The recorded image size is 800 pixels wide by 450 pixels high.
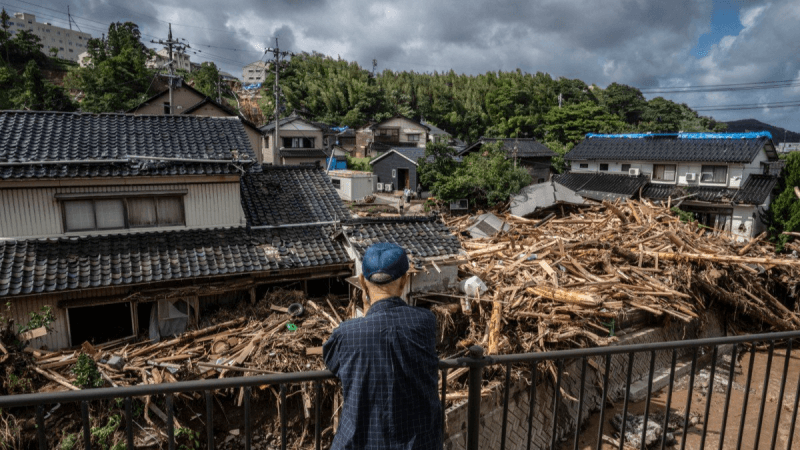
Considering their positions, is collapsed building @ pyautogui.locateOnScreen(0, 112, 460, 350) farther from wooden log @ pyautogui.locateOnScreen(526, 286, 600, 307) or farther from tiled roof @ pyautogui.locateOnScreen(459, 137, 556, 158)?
tiled roof @ pyautogui.locateOnScreen(459, 137, 556, 158)

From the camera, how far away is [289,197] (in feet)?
44.3

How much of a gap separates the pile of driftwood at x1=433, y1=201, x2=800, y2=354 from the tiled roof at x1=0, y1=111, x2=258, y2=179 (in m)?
7.05

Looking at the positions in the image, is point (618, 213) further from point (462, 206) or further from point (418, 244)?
point (418, 244)

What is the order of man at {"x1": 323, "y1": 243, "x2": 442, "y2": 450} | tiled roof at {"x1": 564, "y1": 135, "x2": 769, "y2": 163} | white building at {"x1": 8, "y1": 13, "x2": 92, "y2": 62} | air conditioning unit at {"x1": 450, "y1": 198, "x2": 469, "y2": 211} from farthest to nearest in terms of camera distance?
white building at {"x1": 8, "y1": 13, "x2": 92, "y2": 62}
tiled roof at {"x1": 564, "y1": 135, "x2": 769, "y2": 163}
air conditioning unit at {"x1": 450, "y1": 198, "x2": 469, "y2": 211}
man at {"x1": 323, "y1": 243, "x2": 442, "y2": 450}

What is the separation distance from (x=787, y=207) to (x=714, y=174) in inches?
190

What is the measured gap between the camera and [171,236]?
440 inches

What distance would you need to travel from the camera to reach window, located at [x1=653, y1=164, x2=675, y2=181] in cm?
2762

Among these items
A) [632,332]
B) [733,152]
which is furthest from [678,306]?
[733,152]

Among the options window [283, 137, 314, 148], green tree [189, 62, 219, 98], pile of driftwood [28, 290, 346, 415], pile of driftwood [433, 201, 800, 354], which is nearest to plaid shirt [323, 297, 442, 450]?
pile of driftwood [28, 290, 346, 415]

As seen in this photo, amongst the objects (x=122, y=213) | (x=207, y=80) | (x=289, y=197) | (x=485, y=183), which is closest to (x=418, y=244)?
(x=289, y=197)

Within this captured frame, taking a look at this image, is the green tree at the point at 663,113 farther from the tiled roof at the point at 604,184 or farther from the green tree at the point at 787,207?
the green tree at the point at 787,207

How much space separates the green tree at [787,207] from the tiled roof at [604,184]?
6.44m

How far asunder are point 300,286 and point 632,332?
8.37 m

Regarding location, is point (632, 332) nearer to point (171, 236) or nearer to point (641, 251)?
point (641, 251)
